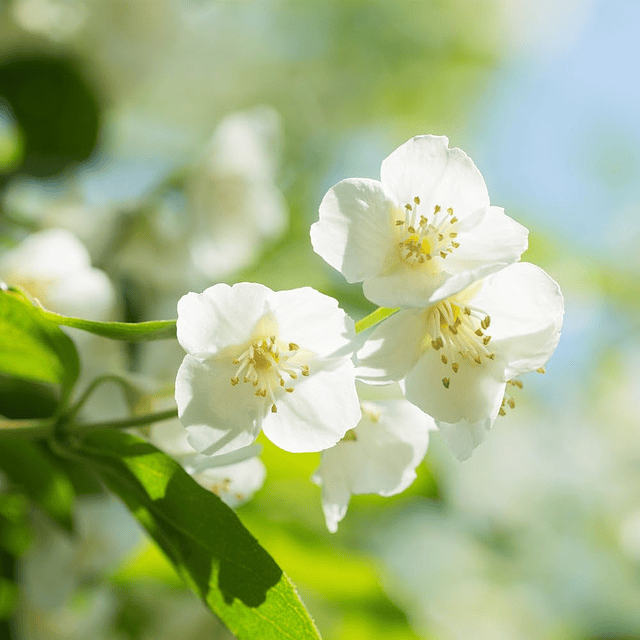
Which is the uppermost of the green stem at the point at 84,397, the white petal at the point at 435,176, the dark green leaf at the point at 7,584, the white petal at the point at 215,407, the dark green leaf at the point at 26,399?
the white petal at the point at 435,176

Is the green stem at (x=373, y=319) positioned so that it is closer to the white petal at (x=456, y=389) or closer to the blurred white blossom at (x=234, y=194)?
the white petal at (x=456, y=389)

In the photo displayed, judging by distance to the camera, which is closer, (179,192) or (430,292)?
(430,292)

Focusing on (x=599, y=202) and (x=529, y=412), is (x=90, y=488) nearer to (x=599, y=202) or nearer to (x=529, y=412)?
(x=529, y=412)

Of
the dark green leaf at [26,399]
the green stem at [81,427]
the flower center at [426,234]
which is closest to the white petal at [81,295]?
the dark green leaf at [26,399]

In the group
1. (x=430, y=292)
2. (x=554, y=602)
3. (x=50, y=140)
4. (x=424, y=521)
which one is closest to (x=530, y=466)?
(x=554, y=602)

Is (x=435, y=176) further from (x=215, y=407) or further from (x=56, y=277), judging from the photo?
(x=56, y=277)
